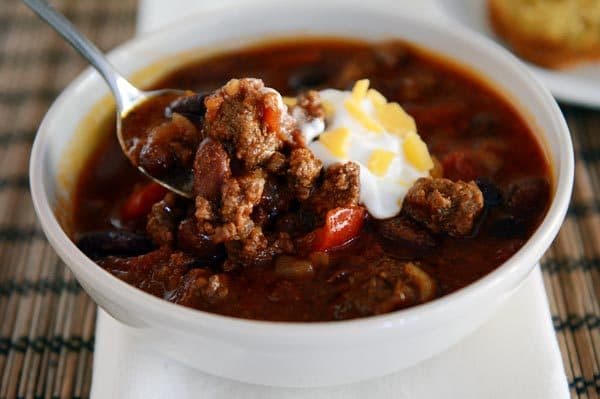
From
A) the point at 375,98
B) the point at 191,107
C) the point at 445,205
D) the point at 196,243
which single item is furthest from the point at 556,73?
the point at 196,243

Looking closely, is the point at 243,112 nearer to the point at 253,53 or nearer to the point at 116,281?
the point at 116,281

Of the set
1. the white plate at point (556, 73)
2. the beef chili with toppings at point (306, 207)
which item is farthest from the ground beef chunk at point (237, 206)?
the white plate at point (556, 73)

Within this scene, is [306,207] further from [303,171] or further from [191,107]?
[191,107]

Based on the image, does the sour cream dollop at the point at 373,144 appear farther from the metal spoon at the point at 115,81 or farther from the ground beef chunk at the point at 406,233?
the metal spoon at the point at 115,81

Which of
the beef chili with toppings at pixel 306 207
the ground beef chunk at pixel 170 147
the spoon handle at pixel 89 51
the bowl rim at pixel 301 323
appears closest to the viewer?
the bowl rim at pixel 301 323

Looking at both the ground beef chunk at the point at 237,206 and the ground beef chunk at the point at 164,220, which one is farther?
the ground beef chunk at the point at 164,220

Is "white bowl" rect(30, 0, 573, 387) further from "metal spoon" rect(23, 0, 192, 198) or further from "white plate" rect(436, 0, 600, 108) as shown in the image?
"white plate" rect(436, 0, 600, 108)
